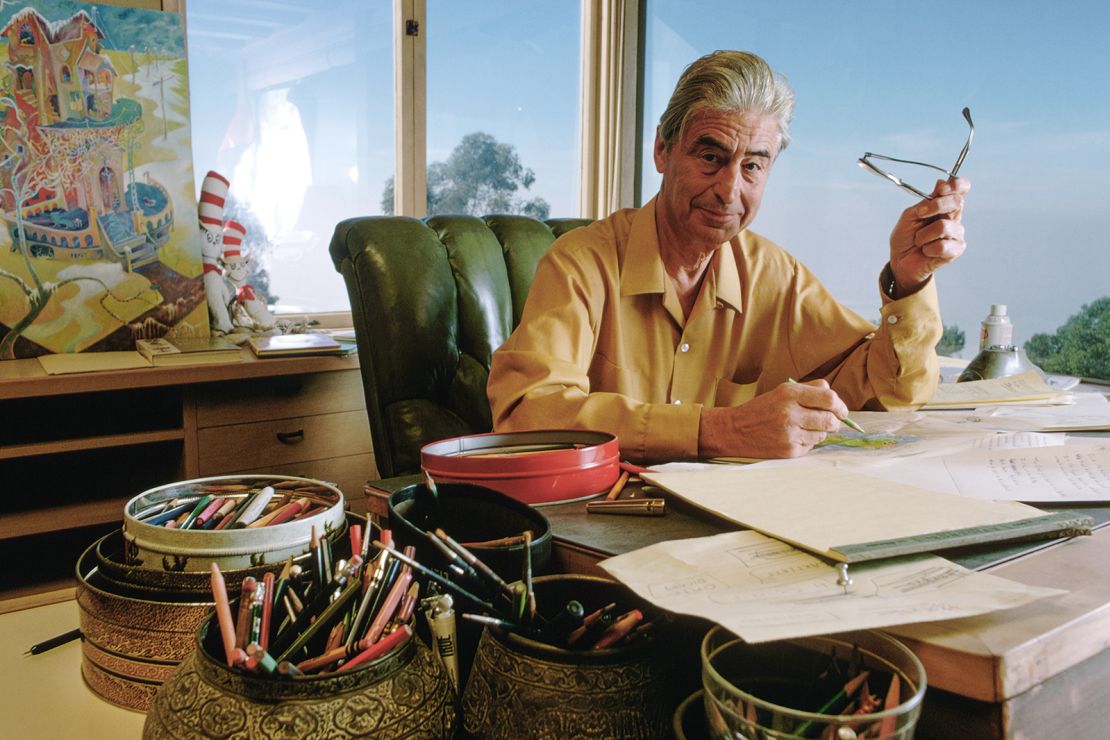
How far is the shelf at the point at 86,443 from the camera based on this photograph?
1995 millimetres

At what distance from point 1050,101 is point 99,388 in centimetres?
238

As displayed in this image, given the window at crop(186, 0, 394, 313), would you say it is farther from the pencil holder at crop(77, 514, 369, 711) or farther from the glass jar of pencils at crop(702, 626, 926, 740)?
the glass jar of pencils at crop(702, 626, 926, 740)

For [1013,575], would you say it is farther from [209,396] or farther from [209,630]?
[209,396]

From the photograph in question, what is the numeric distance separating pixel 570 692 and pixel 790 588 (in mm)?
180

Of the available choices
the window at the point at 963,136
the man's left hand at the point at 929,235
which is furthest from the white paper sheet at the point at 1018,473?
the window at the point at 963,136

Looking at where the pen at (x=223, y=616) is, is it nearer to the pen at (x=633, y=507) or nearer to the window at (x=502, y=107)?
the pen at (x=633, y=507)

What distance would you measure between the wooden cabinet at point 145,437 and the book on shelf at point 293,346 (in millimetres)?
25

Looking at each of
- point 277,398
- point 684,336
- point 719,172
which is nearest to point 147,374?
point 277,398

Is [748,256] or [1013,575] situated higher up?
[748,256]

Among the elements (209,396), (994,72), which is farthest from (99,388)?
(994,72)

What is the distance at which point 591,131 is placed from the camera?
11.5 ft

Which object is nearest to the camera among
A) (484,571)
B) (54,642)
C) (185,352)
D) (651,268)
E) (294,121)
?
(484,571)

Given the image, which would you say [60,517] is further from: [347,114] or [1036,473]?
[1036,473]

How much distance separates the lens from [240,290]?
2.68 meters
